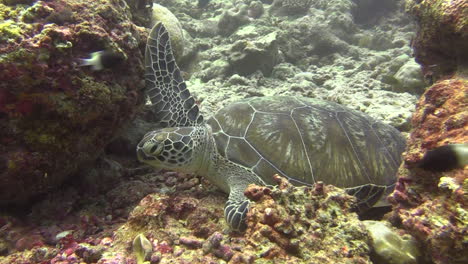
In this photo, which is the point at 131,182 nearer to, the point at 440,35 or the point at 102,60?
the point at 102,60

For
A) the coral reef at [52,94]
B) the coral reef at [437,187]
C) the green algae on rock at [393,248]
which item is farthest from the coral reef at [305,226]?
the coral reef at [52,94]

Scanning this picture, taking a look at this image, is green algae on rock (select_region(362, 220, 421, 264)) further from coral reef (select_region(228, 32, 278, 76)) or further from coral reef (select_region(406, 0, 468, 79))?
coral reef (select_region(228, 32, 278, 76))

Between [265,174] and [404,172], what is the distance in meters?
1.17

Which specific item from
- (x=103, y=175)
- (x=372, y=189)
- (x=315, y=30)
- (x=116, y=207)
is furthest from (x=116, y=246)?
(x=315, y=30)

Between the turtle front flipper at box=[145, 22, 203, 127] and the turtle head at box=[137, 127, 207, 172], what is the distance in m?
0.42

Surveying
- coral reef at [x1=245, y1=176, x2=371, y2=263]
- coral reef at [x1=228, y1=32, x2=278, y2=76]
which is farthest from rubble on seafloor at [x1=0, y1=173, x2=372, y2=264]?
coral reef at [x1=228, y1=32, x2=278, y2=76]

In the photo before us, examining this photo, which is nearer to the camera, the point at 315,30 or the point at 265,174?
the point at 265,174

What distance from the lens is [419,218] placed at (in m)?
1.66

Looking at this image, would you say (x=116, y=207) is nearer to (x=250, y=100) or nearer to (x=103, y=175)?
(x=103, y=175)

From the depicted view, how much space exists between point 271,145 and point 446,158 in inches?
57.0

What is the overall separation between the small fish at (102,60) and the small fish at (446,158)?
8.46ft

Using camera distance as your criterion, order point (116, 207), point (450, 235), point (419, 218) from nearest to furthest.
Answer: point (450, 235) < point (419, 218) < point (116, 207)

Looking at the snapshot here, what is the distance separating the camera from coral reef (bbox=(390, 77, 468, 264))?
1.45m

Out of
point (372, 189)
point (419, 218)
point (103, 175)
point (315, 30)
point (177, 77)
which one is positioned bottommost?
point (372, 189)
